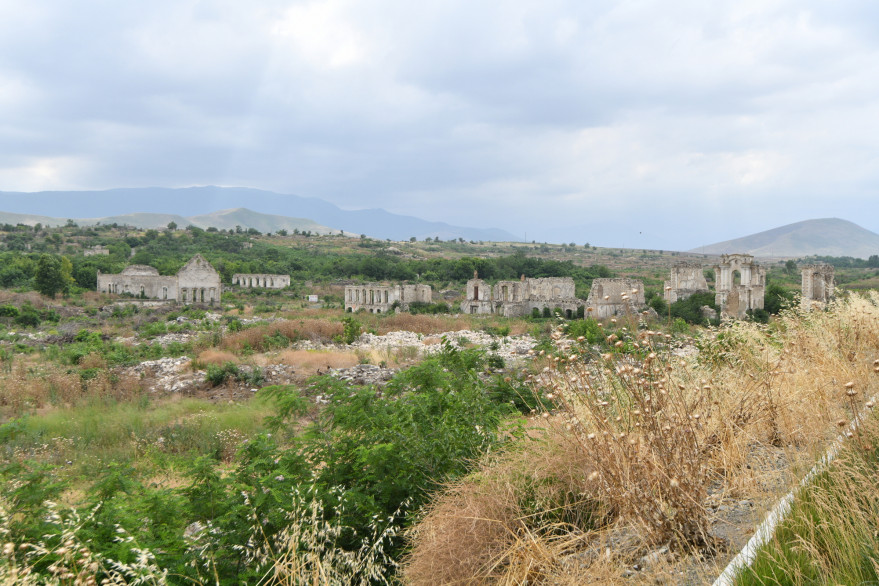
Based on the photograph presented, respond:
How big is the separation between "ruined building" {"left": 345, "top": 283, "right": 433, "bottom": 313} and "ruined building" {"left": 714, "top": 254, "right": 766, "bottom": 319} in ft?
63.7

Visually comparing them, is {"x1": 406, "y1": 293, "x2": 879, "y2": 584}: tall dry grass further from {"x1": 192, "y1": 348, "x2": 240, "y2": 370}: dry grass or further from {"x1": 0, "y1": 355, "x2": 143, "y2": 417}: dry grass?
{"x1": 192, "y1": 348, "x2": 240, "y2": 370}: dry grass

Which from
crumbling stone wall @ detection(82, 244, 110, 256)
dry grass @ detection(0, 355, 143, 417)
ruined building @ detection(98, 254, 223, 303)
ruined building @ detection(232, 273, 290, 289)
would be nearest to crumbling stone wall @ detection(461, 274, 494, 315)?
ruined building @ detection(98, 254, 223, 303)

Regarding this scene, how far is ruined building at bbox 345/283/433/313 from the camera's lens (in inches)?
1594

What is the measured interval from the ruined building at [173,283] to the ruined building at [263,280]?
34.2ft

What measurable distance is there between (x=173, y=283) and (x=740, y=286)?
39.8 meters

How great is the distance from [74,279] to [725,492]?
5272cm

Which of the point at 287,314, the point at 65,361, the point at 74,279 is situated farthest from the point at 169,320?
the point at 74,279

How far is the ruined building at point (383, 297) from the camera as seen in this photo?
40.5m

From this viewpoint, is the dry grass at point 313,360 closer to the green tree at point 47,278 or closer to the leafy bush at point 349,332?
the leafy bush at point 349,332

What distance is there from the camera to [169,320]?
2969 cm

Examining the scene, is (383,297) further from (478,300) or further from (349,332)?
(349,332)

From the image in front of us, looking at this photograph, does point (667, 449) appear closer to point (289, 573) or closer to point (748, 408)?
point (748, 408)

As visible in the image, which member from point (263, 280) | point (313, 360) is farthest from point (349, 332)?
point (263, 280)

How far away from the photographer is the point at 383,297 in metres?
41.0
